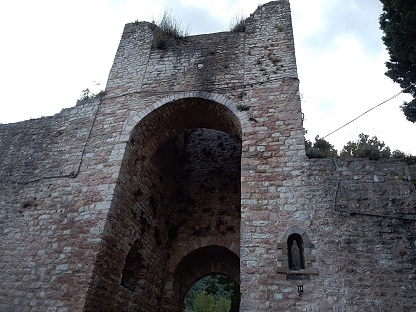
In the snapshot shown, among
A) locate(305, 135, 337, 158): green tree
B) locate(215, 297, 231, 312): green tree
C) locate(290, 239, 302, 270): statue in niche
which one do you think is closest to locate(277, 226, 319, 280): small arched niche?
locate(290, 239, 302, 270): statue in niche

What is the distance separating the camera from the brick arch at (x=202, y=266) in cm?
944

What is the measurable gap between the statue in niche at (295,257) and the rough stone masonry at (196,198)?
18 millimetres

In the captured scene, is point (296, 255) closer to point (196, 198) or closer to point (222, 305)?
point (196, 198)

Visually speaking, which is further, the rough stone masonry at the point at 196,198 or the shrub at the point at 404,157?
the shrub at the point at 404,157

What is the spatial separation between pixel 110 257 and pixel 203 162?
16.2ft

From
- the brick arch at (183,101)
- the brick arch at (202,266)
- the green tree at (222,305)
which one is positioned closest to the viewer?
the brick arch at (183,101)

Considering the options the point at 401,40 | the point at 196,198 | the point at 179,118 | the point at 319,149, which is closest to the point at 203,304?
the point at 196,198

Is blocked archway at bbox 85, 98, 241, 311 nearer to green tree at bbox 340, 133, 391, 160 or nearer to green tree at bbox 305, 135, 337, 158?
green tree at bbox 305, 135, 337, 158

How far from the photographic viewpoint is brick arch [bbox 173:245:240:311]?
31.0 feet

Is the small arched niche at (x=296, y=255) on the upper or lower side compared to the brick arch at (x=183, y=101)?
lower

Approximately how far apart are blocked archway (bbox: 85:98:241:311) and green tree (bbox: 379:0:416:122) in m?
4.02

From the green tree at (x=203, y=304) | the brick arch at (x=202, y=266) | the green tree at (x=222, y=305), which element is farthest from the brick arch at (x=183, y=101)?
the green tree at (x=222, y=305)

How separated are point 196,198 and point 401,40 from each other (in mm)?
6511

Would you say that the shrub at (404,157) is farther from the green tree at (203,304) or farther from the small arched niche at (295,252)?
the green tree at (203,304)
